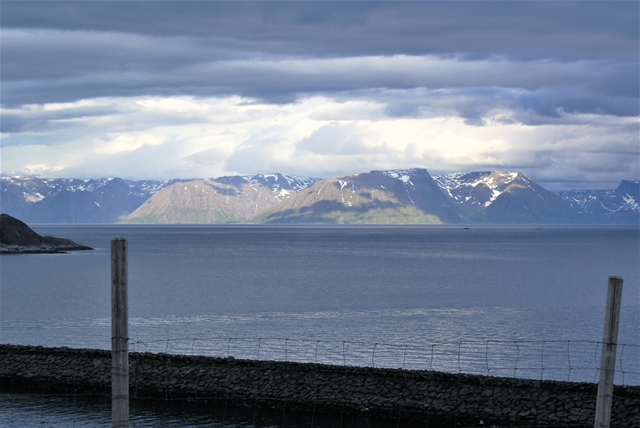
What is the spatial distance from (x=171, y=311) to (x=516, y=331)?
127 ft

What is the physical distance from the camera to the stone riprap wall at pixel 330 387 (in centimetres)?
3712

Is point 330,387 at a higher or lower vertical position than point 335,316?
higher

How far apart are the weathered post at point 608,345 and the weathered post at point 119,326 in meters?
11.2

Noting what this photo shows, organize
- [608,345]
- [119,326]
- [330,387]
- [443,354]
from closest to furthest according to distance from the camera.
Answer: [119,326] → [608,345] → [330,387] → [443,354]

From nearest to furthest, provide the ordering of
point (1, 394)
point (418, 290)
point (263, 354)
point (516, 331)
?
point (1, 394) < point (263, 354) < point (516, 331) < point (418, 290)

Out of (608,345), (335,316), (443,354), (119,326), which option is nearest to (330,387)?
(443,354)

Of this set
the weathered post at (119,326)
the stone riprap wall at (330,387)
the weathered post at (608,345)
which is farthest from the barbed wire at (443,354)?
the weathered post at (119,326)

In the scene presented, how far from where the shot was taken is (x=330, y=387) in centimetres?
4147

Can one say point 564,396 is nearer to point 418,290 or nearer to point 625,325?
point 625,325

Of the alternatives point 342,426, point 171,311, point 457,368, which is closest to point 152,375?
point 342,426

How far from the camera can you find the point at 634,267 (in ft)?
575

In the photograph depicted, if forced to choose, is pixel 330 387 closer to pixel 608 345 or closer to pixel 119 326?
pixel 608 345

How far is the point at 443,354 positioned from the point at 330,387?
1890cm

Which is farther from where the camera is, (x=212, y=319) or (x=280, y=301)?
(x=280, y=301)
